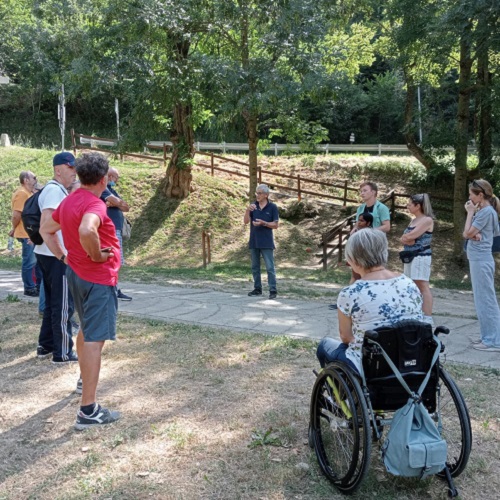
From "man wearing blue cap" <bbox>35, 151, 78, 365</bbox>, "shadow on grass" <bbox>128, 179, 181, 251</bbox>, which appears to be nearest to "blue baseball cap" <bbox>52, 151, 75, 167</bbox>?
"man wearing blue cap" <bbox>35, 151, 78, 365</bbox>

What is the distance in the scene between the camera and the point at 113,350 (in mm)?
5699

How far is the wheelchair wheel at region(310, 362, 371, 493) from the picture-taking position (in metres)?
2.97

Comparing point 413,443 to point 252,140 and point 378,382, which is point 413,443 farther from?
point 252,140

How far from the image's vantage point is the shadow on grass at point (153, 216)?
19.0 meters

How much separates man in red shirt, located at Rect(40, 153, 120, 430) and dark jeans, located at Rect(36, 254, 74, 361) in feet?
4.19

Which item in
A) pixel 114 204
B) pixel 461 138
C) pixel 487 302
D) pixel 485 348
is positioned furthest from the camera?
pixel 461 138

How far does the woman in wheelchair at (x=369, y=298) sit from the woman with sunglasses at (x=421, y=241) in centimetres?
315

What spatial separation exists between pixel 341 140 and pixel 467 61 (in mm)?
23660

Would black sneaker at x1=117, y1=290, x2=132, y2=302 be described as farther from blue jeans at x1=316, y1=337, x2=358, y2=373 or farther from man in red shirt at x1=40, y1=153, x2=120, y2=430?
blue jeans at x1=316, y1=337, x2=358, y2=373

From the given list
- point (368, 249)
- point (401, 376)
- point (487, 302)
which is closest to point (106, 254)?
point (368, 249)

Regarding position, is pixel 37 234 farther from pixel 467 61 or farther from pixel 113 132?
pixel 113 132

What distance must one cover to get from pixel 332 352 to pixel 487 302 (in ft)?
10.7

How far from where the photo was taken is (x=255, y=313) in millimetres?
7715

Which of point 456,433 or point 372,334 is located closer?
point 372,334
